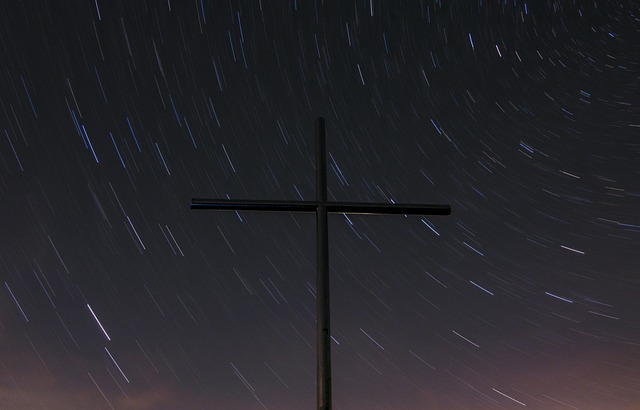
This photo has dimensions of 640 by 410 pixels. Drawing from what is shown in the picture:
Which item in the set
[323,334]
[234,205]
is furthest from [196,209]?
[323,334]

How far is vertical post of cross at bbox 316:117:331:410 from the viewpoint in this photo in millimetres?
4473

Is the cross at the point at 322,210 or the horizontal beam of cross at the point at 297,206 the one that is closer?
the cross at the point at 322,210

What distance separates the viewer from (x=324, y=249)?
4840 mm

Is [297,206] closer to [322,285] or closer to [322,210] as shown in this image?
[322,210]

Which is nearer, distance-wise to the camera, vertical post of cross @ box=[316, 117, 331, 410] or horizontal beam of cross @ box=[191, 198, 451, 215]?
vertical post of cross @ box=[316, 117, 331, 410]

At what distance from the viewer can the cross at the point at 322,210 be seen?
4535mm

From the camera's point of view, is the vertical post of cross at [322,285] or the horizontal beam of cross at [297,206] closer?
the vertical post of cross at [322,285]

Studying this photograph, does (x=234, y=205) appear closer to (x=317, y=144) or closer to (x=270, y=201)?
(x=270, y=201)

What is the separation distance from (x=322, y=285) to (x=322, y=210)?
0.60m

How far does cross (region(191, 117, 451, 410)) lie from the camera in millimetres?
4535

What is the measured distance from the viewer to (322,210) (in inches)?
199

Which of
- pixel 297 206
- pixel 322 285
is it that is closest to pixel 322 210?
pixel 297 206

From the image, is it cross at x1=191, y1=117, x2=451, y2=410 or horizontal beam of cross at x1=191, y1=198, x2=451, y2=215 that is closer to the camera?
cross at x1=191, y1=117, x2=451, y2=410

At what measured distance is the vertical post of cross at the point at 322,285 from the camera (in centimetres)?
447
